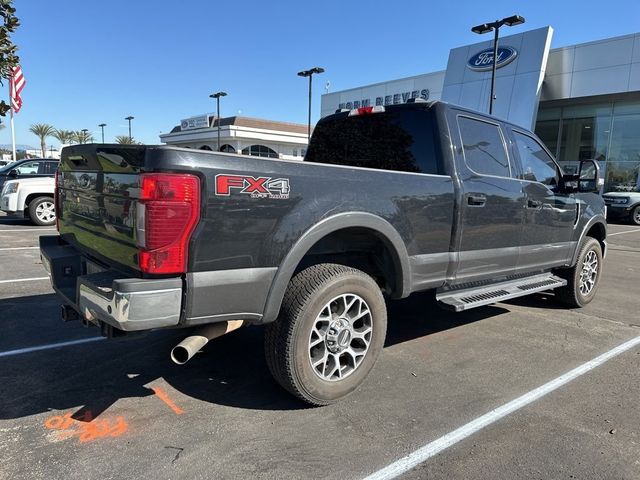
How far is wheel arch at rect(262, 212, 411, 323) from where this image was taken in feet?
9.54

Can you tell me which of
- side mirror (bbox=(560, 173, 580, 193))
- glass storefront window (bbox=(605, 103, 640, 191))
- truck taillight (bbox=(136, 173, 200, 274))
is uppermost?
glass storefront window (bbox=(605, 103, 640, 191))

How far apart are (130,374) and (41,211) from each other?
10.5 m

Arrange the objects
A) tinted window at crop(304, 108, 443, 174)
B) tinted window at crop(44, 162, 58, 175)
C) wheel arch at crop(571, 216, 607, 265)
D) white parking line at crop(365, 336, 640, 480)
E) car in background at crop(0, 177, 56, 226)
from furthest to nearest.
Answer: tinted window at crop(44, 162, 58, 175)
car in background at crop(0, 177, 56, 226)
wheel arch at crop(571, 216, 607, 265)
tinted window at crop(304, 108, 443, 174)
white parking line at crop(365, 336, 640, 480)

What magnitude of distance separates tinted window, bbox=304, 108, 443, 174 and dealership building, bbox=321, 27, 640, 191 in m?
18.2

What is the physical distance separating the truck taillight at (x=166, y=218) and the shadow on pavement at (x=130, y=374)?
124 cm

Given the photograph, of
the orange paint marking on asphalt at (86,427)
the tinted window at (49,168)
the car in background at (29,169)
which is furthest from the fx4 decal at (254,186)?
the tinted window at (49,168)

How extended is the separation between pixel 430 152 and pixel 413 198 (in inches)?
26.0

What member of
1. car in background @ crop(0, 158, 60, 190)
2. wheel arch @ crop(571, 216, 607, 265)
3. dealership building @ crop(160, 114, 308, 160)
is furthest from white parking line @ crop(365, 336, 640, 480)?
dealership building @ crop(160, 114, 308, 160)

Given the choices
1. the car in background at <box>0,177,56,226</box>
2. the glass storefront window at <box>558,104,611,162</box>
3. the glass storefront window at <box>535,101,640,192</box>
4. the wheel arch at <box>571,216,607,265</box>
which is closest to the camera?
the wheel arch at <box>571,216,607,265</box>

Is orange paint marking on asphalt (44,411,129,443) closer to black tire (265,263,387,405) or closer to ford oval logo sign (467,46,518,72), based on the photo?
black tire (265,263,387,405)

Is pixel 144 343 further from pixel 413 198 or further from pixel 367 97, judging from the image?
pixel 367 97

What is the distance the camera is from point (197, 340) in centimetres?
281

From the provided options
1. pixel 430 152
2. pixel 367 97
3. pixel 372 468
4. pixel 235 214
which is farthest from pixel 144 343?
pixel 367 97

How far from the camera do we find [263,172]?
2.75 metres
